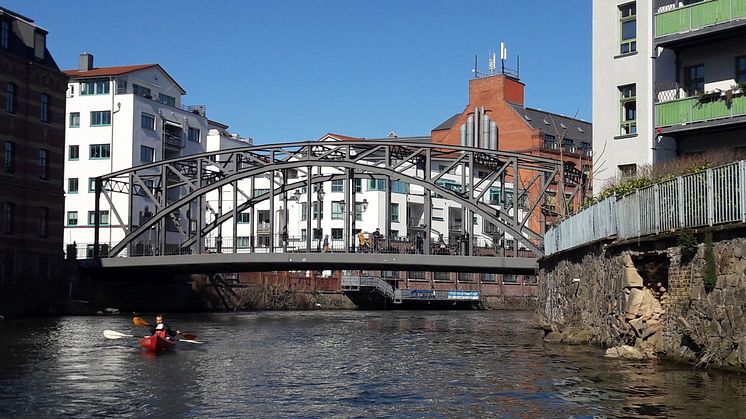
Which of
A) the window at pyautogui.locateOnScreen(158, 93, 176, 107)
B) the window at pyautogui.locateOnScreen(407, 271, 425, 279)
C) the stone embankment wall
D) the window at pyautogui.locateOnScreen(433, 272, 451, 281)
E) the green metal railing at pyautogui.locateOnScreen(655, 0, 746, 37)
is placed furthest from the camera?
the window at pyautogui.locateOnScreen(158, 93, 176, 107)

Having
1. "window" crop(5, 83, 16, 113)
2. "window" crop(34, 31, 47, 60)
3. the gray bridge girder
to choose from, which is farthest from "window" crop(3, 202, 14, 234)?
"window" crop(34, 31, 47, 60)

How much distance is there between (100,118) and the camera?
8669 centimetres

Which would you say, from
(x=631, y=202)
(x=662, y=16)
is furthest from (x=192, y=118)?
(x=631, y=202)

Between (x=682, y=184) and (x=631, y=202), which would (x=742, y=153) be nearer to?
(x=631, y=202)

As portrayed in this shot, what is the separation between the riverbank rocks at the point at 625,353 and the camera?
24.6 m

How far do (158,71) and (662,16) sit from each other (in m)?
64.4

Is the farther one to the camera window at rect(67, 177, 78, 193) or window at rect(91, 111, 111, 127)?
window at rect(67, 177, 78, 193)

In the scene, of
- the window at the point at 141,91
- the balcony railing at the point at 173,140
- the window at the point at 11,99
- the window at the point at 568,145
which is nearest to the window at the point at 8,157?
the window at the point at 11,99

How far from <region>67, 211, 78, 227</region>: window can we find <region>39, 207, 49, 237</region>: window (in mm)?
27459

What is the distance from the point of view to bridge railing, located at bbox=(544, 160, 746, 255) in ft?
67.3

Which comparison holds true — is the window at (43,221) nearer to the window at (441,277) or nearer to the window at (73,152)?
the window at (73,152)

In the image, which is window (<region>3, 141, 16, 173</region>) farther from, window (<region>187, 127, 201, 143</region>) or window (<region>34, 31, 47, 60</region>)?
window (<region>187, 127, 201, 143</region>)

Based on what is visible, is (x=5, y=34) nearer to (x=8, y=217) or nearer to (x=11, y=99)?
(x=11, y=99)

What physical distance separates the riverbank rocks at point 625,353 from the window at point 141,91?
69.1m
